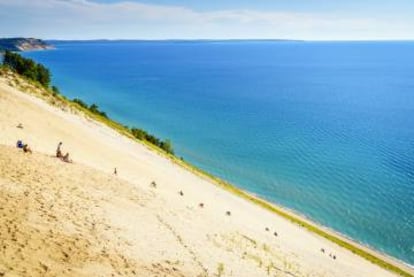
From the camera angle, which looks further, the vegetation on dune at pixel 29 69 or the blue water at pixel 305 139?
the vegetation on dune at pixel 29 69

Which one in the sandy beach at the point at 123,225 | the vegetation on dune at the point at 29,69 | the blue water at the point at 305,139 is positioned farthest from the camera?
the vegetation on dune at the point at 29,69

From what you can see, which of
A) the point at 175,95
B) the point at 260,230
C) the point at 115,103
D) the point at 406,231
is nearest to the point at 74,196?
the point at 260,230

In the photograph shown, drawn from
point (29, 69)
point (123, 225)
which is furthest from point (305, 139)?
point (29, 69)

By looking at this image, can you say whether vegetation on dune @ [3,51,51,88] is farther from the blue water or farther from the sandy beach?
the sandy beach

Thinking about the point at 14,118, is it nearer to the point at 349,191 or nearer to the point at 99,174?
the point at 99,174

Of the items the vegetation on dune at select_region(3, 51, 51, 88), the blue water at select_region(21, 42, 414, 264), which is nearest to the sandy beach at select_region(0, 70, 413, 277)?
the blue water at select_region(21, 42, 414, 264)

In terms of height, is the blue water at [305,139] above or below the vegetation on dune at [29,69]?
below

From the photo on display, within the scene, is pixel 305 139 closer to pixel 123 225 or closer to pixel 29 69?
pixel 123 225

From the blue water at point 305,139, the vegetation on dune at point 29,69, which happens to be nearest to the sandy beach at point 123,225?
the blue water at point 305,139

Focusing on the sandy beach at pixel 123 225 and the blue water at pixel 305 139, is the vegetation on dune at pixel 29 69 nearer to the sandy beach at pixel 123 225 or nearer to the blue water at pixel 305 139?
the blue water at pixel 305 139
